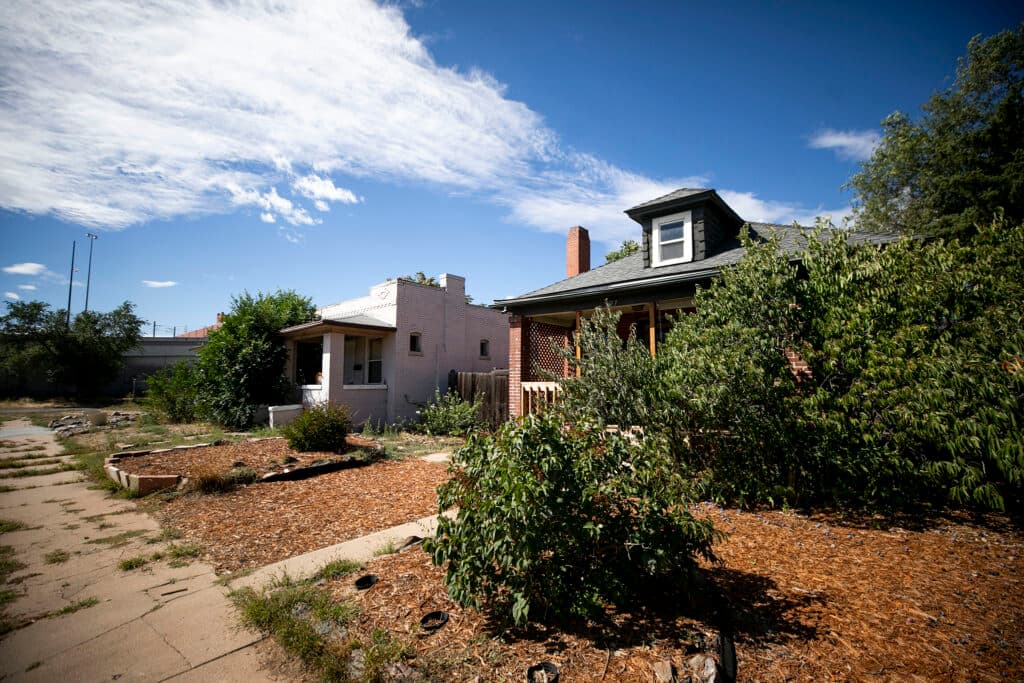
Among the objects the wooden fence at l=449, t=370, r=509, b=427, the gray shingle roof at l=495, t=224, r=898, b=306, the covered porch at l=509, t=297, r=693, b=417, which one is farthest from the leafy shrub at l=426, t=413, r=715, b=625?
the wooden fence at l=449, t=370, r=509, b=427

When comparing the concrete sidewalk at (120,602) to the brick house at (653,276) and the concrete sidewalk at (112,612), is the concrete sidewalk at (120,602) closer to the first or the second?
the concrete sidewalk at (112,612)

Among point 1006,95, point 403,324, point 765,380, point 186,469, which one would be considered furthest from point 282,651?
point 1006,95

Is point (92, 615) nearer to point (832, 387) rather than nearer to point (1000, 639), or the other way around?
point (1000, 639)

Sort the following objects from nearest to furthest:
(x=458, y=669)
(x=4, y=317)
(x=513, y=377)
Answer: (x=458, y=669) < (x=513, y=377) < (x=4, y=317)

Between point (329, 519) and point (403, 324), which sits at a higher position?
point (403, 324)

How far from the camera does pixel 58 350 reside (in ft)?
84.5

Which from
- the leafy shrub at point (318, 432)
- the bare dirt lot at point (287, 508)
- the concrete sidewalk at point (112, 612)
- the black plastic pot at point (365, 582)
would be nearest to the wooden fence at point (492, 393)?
the bare dirt lot at point (287, 508)

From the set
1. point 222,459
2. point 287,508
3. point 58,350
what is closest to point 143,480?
point 222,459

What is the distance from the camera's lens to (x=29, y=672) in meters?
2.61

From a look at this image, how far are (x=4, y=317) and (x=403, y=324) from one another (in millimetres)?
28827

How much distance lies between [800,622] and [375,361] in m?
14.3

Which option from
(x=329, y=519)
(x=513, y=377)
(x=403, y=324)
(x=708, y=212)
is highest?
(x=708, y=212)

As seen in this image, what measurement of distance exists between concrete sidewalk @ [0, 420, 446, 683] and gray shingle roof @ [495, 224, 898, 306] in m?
6.50

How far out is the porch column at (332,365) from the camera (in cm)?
1301
